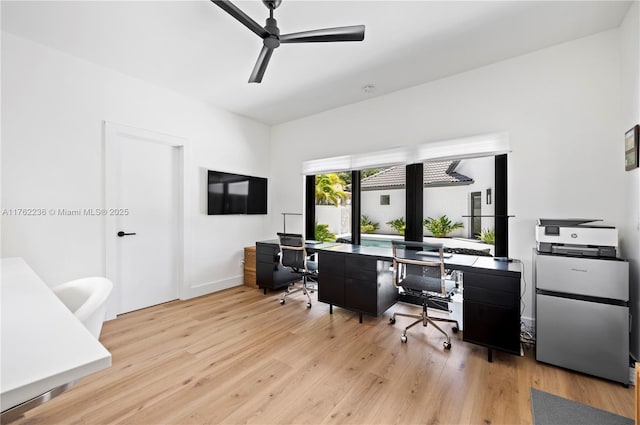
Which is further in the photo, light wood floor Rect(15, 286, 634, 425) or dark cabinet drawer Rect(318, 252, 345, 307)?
dark cabinet drawer Rect(318, 252, 345, 307)

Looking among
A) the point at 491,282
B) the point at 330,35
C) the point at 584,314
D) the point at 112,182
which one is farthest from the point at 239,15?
the point at 584,314

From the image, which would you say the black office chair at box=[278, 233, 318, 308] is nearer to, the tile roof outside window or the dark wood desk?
the dark wood desk

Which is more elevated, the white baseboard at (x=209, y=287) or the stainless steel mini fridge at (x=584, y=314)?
the stainless steel mini fridge at (x=584, y=314)

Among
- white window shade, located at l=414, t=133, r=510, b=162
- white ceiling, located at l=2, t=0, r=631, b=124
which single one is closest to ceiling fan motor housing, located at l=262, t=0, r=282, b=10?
white ceiling, located at l=2, t=0, r=631, b=124

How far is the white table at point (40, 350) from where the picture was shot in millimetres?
589

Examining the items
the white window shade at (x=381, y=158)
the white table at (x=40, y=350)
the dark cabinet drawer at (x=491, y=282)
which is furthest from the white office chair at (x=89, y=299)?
the white window shade at (x=381, y=158)

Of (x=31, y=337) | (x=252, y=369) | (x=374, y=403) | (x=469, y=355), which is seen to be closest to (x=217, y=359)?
(x=252, y=369)

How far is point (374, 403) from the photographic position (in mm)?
1793

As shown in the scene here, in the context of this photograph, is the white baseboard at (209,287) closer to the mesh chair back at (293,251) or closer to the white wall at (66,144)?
the white wall at (66,144)

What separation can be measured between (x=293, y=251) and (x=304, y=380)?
1736 millimetres

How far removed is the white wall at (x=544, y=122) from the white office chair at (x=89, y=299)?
3.30 meters

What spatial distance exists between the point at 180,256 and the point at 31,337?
125 inches

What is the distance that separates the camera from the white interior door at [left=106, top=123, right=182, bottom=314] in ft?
10.3

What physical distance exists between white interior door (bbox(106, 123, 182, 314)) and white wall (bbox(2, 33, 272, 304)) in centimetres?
13
